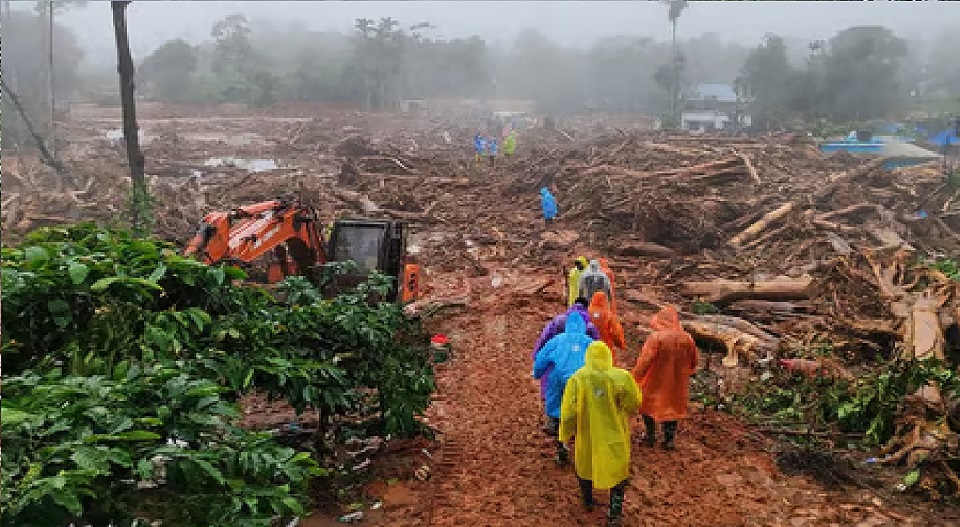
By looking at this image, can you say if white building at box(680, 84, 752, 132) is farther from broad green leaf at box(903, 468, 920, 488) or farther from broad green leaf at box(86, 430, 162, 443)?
broad green leaf at box(86, 430, 162, 443)

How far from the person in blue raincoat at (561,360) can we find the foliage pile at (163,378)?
1.01 metres

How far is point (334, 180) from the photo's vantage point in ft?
73.4

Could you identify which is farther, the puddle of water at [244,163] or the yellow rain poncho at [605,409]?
the puddle of water at [244,163]

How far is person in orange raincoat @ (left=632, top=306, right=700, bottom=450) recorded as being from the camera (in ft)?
19.5

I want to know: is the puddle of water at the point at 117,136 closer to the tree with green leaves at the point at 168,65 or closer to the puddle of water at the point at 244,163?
the puddle of water at the point at 244,163

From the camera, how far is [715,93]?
5375 cm

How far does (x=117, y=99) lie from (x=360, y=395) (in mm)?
49338

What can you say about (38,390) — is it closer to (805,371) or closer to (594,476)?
(594,476)

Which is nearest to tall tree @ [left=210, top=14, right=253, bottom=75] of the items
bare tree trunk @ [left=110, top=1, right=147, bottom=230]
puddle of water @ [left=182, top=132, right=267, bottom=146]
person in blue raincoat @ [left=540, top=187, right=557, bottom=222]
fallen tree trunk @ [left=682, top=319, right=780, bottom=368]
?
puddle of water @ [left=182, top=132, right=267, bottom=146]

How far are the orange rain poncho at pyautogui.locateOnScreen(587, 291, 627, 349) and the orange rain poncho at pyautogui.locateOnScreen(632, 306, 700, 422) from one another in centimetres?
62

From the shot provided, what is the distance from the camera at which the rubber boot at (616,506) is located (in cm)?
491

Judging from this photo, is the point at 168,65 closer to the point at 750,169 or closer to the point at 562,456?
the point at 750,169

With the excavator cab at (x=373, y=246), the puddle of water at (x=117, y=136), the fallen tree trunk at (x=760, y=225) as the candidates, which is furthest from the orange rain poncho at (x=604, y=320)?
the puddle of water at (x=117, y=136)

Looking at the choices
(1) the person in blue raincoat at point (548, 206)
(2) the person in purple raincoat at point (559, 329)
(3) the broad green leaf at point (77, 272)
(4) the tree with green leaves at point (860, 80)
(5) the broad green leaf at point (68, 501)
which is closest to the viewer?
(5) the broad green leaf at point (68, 501)
